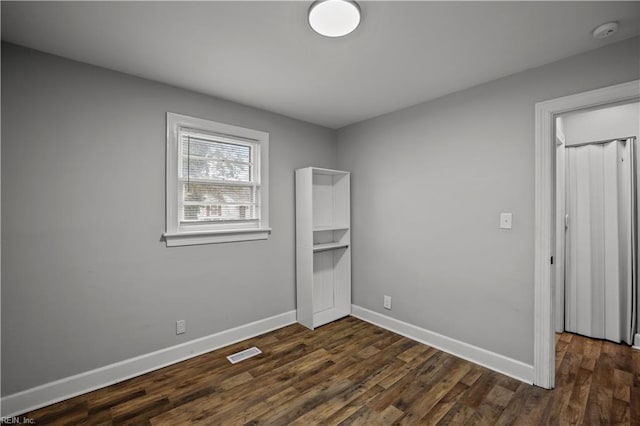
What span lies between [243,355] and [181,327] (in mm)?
613

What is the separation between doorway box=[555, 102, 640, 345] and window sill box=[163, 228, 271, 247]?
9.49ft

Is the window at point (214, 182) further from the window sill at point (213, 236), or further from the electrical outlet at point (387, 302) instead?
the electrical outlet at point (387, 302)

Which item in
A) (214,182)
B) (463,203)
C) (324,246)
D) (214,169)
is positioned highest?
(214,169)

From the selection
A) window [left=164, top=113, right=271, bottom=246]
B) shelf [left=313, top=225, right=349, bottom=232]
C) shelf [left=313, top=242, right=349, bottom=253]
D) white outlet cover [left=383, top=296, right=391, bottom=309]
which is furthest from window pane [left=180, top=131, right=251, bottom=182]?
white outlet cover [left=383, top=296, right=391, bottom=309]

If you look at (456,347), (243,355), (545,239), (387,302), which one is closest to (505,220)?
(545,239)

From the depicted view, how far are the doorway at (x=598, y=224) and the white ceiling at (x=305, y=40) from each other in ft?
4.75

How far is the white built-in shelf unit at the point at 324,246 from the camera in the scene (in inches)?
132

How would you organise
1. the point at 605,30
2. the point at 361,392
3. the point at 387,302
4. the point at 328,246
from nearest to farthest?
the point at 605,30, the point at 361,392, the point at 387,302, the point at 328,246

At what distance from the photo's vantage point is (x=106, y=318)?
Result: 2.25 metres

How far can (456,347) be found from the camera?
106 inches

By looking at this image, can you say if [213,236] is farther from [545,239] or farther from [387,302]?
[545,239]

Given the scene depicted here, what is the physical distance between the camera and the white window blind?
2.69 metres

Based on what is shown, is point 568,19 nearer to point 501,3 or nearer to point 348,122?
point 501,3

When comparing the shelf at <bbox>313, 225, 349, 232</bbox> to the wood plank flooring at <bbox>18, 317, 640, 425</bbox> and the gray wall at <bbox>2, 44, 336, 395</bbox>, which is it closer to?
the gray wall at <bbox>2, 44, 336, 395</bbox>
